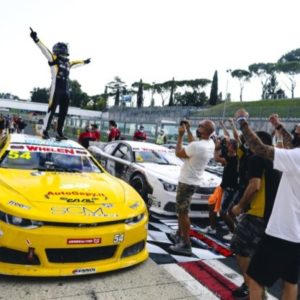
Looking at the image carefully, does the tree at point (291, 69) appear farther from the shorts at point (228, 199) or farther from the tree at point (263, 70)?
the shorts at point (228, 199)

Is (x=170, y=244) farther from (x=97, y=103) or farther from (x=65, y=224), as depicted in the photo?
(x=97, y=103)

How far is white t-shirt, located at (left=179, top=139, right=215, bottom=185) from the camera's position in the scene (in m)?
4.39

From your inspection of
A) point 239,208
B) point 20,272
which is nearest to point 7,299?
point 20,272

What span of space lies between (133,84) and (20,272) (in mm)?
103909

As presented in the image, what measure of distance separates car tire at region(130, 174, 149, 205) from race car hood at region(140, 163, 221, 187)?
0.64 feet

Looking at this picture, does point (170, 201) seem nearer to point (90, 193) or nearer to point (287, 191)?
point (90, 193)

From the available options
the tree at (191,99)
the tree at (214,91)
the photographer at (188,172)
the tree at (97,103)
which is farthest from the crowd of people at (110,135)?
the tree at (97,103)

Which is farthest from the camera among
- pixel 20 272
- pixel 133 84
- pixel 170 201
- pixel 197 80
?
pixel 133 84

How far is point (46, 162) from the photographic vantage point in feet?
15.1

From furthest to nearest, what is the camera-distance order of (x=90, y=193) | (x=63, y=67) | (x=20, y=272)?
(x=63, y=67), (x=90, y=193), (x=20, y=272)

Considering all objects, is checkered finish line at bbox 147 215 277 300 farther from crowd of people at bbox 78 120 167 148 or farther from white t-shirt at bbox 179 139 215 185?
crowd of people at bbox 78 120 167 148

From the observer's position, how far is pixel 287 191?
8.08 feet

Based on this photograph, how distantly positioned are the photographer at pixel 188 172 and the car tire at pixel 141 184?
Answer: 5.71 feet

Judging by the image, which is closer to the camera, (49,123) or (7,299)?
(7,299)
